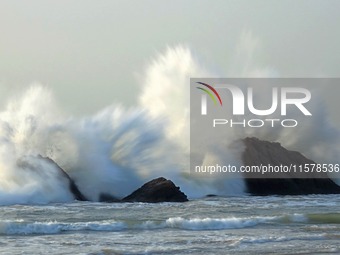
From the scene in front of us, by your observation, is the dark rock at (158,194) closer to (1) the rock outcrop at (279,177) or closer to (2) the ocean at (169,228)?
(2) the ocean at (169,228)

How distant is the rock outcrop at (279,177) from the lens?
42566 mm

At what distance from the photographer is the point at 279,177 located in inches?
1783

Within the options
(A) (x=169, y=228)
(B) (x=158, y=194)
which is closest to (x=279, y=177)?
(B) (x=158, y=194)

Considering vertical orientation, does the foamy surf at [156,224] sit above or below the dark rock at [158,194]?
below

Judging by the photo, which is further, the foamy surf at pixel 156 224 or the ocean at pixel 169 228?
the foamy surf at pixel 156 224

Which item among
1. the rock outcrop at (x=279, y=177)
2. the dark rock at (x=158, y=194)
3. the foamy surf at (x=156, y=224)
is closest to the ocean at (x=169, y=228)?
the foamy surf at (x=156, y=224)

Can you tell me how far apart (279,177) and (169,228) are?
22.0 meters

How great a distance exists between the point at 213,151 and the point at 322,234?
2360 cm

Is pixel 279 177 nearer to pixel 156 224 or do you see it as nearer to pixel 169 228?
pixel 156 224

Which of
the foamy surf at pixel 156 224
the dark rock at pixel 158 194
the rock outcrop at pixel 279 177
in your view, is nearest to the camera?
the foamy surf at pixel 156 224

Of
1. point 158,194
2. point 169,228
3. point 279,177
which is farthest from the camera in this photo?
point 279,177

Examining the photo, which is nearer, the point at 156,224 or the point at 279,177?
the point at 156,224

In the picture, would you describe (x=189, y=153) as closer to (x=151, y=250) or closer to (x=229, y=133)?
(x=229, y=133)

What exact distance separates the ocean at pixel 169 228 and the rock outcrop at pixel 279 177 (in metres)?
10.1
